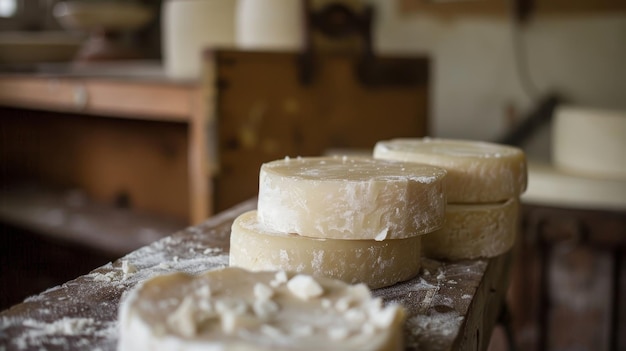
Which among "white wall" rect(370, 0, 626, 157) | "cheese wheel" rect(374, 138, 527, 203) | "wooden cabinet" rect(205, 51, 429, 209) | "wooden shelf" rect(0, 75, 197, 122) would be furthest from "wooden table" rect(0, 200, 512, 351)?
"white wall" rect(370, 0, 626, 157)

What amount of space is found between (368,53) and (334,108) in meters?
0.30

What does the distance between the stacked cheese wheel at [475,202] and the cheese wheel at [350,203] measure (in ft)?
0.51

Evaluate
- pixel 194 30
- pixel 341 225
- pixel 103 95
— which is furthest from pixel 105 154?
pixel 341 225

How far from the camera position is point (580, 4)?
3279 mm

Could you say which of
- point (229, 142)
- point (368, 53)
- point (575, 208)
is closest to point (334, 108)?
point (368, 53)

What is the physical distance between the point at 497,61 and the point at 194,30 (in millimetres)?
1752

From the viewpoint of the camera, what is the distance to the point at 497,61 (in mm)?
3590

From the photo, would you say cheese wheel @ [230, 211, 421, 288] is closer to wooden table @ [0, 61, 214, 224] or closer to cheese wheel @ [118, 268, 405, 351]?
cheese wheel @ [118, 268, 405, 351]

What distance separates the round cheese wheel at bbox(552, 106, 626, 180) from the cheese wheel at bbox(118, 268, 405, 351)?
2.12 m

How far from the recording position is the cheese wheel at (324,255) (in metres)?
1.04

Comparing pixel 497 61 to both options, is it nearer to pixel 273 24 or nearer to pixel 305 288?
pixel 273 24

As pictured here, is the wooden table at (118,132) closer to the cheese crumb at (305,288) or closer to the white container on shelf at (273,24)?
the white container on shelf at (273,24)

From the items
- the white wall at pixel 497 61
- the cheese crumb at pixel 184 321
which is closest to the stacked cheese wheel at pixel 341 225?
the cheese crumb at pixel 184 321

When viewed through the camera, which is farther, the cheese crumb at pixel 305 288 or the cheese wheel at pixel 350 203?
the cheese wheel at pixel 350 203
